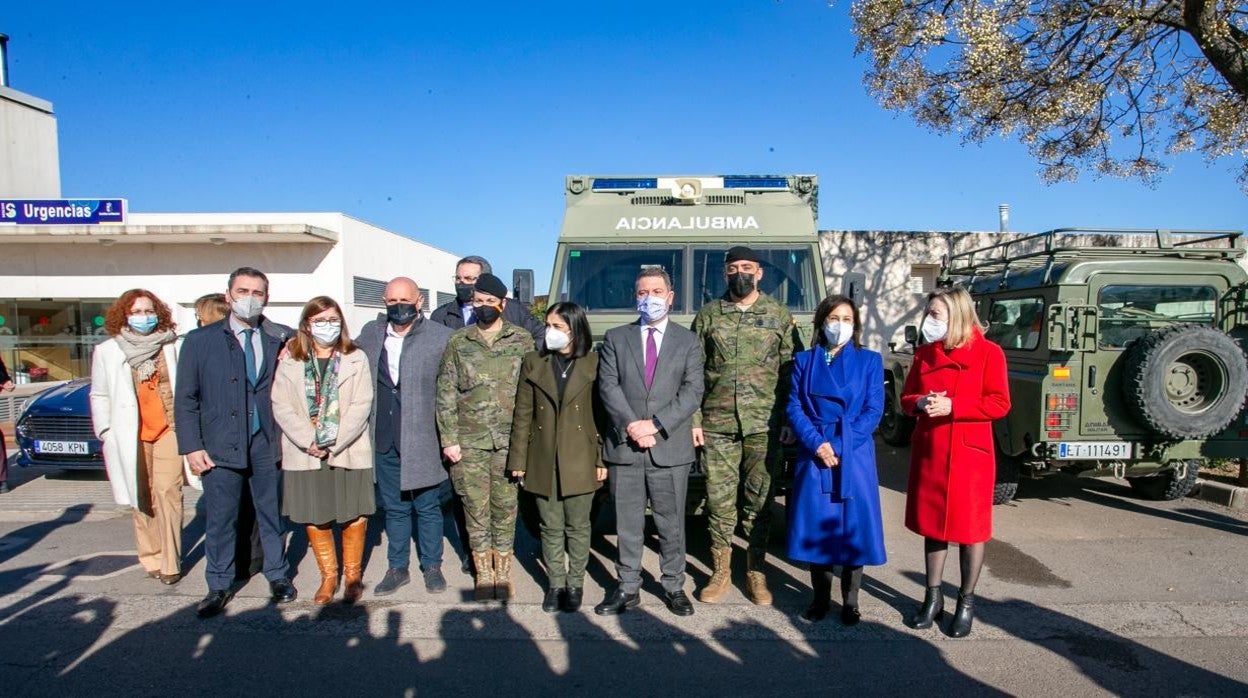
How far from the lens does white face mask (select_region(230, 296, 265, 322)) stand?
15.1 ft

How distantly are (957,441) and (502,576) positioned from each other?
2.89 metres

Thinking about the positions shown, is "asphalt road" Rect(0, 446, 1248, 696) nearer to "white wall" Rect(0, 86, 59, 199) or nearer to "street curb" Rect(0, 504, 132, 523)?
"street curb" Rect(0, 504, 132, 523)

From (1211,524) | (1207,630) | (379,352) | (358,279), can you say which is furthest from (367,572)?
(358,279)

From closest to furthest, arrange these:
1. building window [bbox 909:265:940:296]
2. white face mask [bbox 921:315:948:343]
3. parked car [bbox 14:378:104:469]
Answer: white face mask [bbox 921:315:948:343]
parked car [bbox 14:378:104:469]
building window [bbox 909:265:940:296]

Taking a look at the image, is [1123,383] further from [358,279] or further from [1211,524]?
[358,279]

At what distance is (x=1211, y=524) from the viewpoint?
641cm

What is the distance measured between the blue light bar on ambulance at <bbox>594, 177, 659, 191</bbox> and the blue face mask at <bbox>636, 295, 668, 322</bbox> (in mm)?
2591

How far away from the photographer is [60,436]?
779 cm

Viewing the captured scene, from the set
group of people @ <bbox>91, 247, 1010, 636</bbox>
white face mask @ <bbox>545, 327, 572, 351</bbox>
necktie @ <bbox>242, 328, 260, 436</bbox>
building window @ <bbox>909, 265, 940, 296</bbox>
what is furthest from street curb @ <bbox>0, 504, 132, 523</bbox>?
building window @ <bbox>909, 265, 940, 296</bbox>

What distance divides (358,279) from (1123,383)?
54.3 ft

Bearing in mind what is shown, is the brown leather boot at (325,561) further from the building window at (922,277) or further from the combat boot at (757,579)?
the building window at (922,277)

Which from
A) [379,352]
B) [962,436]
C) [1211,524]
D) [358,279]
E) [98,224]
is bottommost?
[1211,524]

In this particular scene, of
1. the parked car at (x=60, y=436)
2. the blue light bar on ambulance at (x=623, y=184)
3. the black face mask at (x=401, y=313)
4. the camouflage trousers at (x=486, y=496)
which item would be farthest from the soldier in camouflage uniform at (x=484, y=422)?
the parked car at (x=60, y=436)

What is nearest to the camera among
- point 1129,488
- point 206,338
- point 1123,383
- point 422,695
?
point 422,695
